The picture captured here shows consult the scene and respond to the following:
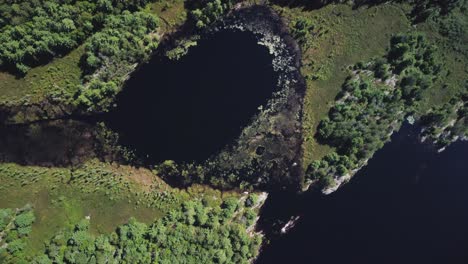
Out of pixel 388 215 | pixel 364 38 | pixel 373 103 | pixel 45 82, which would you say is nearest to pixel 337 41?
pixel 364 38

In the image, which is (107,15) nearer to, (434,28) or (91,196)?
(91,196)

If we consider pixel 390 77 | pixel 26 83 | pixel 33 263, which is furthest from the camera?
pixel 390 77

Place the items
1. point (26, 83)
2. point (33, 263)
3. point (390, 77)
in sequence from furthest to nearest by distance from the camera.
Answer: point (390, 77), point (26, 83), point (33, 263)

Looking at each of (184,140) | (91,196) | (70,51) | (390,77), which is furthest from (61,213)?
(390,77)

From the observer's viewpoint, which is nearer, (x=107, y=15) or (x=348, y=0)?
(x=107, y=15)

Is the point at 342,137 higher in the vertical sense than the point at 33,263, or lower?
higher

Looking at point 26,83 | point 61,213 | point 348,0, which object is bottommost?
point 61,213

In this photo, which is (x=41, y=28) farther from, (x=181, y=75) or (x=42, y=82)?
(x=181, y=75)
